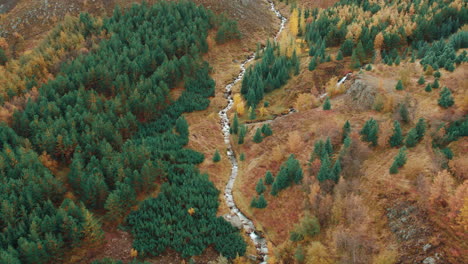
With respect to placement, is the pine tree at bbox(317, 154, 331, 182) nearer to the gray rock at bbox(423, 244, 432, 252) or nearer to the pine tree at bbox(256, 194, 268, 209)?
the pine tree at bbox(256, 194, 268, 209)

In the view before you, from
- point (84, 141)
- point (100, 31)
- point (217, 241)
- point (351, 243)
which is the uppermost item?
point (100, 31)

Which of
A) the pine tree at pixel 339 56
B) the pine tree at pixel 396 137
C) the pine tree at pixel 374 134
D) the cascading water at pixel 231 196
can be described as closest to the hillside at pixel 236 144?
the pine tree at pixel 374 134

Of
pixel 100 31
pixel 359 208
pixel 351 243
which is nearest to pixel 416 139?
pixel 359 208

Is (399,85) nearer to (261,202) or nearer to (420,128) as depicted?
(420,128)

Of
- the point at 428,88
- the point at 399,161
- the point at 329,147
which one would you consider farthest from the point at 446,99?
the point at 329,147

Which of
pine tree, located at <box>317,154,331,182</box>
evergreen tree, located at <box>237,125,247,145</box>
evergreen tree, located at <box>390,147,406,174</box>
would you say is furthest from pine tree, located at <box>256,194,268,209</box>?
evergreen tree, located at <box>390,147,406,174</box>

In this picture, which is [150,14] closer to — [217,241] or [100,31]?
[100,31]
